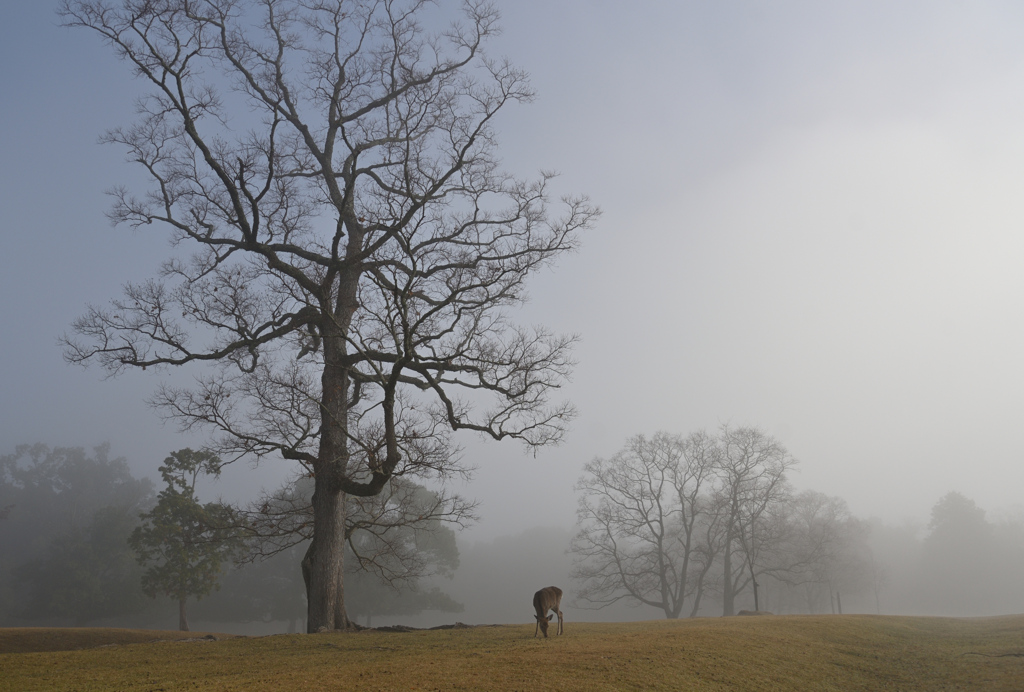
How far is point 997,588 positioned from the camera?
54.0 m

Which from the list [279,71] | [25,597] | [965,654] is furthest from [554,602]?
[25,597]

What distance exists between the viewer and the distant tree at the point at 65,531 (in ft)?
121

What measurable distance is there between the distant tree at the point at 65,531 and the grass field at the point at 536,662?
2989cm

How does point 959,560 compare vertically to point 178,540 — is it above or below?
below

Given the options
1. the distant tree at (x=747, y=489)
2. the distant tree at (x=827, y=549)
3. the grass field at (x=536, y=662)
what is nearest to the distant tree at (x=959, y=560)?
the distant tree at (x=827, y=549)

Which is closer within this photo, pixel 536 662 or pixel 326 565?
pixel 536 662

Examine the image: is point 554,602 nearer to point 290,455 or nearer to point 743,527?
point 290,455

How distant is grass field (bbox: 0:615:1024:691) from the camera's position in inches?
261

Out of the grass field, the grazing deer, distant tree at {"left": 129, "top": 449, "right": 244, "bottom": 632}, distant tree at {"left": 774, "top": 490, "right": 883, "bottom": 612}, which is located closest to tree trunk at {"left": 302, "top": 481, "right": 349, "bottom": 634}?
the grass field

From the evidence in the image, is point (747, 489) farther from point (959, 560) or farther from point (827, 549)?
point (959, 560)

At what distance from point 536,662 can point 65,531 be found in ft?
196

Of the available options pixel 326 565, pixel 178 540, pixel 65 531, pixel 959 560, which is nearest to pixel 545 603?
pixel 326 565

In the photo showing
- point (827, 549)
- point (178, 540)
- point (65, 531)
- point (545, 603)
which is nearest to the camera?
point (545, 603)

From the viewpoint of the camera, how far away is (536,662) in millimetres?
7770
